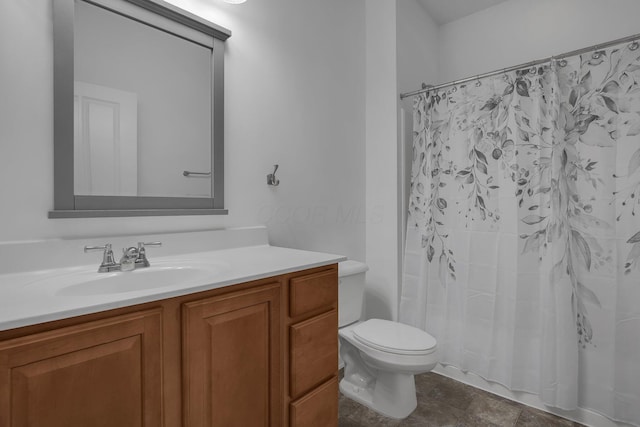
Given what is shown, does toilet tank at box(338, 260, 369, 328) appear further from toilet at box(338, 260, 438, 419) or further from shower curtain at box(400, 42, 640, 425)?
shower curtain at box(400, 42, 640, 425)

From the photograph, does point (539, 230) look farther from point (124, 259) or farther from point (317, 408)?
point (124, 259)

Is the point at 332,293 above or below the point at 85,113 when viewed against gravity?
below

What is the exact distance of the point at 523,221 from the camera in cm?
180

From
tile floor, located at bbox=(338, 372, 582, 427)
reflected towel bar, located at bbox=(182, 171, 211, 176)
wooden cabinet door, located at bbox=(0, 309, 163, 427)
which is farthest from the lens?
tile floor, located at bbox=(338, 372, 582, 427)

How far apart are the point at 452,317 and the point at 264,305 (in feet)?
5.06

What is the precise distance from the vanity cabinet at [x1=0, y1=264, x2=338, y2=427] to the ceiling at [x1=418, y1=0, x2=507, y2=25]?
7.69 feet

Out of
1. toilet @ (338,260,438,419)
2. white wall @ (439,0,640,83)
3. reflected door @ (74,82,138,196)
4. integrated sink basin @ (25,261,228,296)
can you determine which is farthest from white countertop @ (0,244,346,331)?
white wall @ (439,0,640,83)

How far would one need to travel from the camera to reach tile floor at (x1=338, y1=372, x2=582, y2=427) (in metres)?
1.67

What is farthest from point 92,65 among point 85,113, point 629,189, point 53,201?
point 629,189

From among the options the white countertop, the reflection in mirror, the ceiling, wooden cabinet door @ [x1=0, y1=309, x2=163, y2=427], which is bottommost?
wooden cabinet door @ [x1=0, y1=309, x2=163, y2=427]

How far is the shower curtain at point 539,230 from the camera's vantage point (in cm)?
157

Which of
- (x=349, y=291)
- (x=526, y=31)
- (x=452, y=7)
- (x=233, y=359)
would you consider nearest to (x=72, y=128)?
(x=233, y=359)

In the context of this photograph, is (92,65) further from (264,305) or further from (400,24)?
(400,24)

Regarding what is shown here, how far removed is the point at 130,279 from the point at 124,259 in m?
0.07
